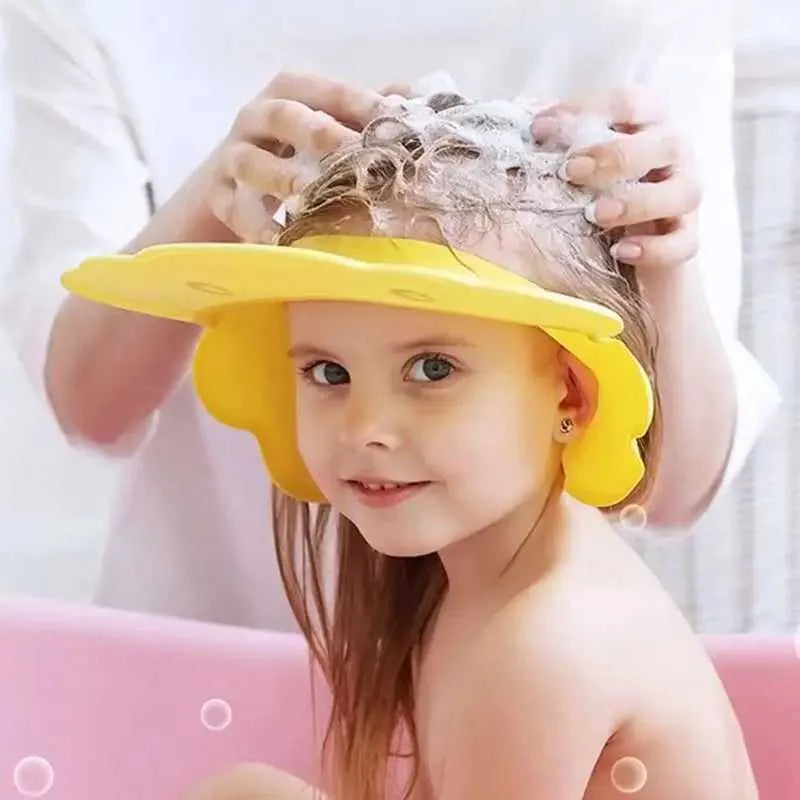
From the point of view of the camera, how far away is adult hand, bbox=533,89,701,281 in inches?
20.7

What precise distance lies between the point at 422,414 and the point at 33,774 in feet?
1.24

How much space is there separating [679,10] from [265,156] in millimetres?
224

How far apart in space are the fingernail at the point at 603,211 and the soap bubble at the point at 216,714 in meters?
0.36

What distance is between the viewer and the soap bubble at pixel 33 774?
2.43ft

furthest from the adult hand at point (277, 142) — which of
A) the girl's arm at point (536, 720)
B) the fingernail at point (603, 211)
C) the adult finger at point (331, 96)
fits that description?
the girl's arm at point (536, 720)

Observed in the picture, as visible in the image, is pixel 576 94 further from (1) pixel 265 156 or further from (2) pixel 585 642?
(2) pixel 585 642

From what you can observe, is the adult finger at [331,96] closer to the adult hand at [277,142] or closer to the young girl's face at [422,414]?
the adult hand at [277,142]

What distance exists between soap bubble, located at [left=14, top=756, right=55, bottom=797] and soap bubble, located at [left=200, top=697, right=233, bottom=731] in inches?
3.3

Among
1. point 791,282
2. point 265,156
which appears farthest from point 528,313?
point 791,282

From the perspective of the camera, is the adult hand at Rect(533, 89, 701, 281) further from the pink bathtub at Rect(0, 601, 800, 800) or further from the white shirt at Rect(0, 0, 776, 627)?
the pink bathtub at Rect(0, 601, 800, 800)

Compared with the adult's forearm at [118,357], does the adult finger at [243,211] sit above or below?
above

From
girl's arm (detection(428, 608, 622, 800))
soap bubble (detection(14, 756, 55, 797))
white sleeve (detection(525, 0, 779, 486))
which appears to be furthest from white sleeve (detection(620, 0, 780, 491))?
soap bubble (detection(14, 756, 55, 797))

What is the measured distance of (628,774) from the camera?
52 cm

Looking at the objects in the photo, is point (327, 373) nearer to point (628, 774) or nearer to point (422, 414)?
point (422, 414)
